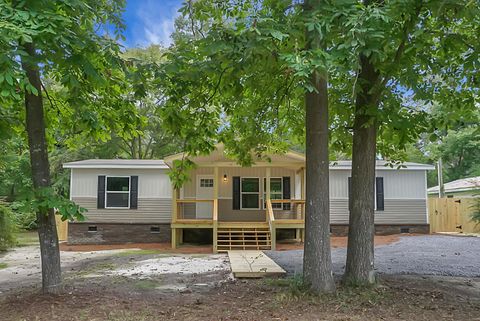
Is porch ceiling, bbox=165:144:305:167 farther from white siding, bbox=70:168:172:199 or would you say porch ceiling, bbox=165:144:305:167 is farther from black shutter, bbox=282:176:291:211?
white siding, bbox=70:168:172:199

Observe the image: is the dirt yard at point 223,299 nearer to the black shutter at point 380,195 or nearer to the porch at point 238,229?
the porch at point 238,229

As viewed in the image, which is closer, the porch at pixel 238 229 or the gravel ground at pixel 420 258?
the gravel ground at pixel 420 258

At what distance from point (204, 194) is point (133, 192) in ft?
9.06

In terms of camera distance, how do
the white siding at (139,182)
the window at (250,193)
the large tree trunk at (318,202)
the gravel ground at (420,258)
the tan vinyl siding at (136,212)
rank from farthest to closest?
the window at (250,193) < the white siding at (139,182) < the tan vinyl siding at (136,212) < the gravel ground at (420,258) < the large tree trunk at (318,202)

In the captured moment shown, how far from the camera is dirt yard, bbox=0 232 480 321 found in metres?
5.15

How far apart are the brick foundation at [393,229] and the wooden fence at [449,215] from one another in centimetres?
187


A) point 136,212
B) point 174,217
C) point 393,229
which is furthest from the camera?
point 393,229

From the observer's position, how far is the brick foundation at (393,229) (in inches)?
679

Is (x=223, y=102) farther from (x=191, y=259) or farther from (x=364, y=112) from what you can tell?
(x=191, y=259)

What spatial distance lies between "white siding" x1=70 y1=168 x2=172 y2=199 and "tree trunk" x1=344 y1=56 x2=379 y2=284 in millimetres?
11093

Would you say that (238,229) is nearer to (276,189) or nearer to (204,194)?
(204,194)

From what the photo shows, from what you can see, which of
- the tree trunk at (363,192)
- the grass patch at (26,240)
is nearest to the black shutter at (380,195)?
the tree trunk at (363,192)

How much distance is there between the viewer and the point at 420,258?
10.6 metres

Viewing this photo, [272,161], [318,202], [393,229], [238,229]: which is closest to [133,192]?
[238,229]
